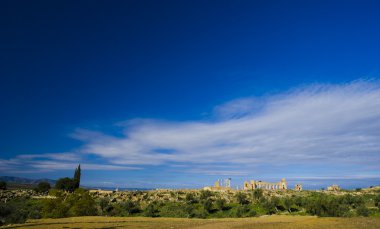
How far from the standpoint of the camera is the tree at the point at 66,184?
121919 millimetres

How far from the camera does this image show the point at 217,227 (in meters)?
29.9

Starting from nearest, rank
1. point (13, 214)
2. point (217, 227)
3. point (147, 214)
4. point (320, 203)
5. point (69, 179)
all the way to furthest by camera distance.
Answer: point (217, 227), point (13, 214), point (320, 203), point (147, 214), point (69, 179)

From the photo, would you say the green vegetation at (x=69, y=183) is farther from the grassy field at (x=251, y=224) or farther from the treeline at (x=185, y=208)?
the grassy field at (x=251, y=224)

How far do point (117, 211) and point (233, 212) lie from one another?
2590 centimetres

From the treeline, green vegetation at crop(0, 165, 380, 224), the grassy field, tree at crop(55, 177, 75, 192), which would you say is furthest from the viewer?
tree at crop(55, 177, 75, 192)

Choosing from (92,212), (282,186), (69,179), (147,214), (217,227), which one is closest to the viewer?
(217,227)

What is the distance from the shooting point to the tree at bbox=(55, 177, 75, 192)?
400 ft

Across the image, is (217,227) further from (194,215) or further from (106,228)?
(194,215)

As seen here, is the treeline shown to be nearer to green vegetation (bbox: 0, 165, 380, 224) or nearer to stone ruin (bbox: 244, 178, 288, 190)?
green vegetation (bbox: 0, 165, 380, 224)

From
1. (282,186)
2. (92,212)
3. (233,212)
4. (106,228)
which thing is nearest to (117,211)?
(92,212)

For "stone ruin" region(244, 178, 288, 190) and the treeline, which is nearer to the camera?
the treeline

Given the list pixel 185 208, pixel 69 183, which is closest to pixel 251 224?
pixel 185 208

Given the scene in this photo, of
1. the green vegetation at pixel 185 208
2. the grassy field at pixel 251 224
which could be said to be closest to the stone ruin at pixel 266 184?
the green vegetation at pixel 185 208

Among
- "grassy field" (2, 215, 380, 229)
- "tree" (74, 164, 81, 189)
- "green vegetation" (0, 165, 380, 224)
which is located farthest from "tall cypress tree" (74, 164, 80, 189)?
"grassy field" (2, 215, 380, 229)
